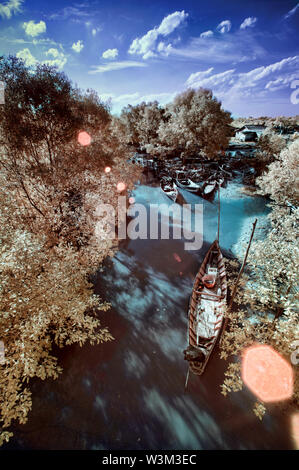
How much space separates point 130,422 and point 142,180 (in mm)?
37098

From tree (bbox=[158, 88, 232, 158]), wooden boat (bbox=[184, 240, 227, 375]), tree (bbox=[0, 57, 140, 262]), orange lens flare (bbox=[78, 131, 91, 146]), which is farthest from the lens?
tree (bbox=[158, 88, 232, 158])

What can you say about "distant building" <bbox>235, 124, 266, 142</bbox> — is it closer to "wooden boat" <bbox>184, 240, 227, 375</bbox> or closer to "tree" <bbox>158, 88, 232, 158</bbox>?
"tree" <bbox>158, 88, 232, 158</bbox>

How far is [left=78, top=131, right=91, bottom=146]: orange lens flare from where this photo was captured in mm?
17156

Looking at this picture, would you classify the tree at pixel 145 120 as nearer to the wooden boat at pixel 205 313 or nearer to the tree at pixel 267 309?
the wooden boat at pixel 205 313

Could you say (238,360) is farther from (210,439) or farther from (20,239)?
(20,239)

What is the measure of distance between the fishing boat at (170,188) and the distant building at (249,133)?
1475 inches

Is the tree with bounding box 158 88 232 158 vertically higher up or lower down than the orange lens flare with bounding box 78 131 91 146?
higher up

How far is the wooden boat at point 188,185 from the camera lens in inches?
1332

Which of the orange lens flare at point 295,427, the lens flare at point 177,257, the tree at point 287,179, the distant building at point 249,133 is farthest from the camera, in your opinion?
the distant building at point 249,133

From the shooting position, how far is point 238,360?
38.7ft

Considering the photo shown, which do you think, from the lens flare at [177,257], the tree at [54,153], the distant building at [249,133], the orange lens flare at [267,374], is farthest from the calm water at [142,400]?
the distant building at [249,133]

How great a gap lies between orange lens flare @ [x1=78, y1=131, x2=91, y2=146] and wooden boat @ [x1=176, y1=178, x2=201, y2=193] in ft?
67.8

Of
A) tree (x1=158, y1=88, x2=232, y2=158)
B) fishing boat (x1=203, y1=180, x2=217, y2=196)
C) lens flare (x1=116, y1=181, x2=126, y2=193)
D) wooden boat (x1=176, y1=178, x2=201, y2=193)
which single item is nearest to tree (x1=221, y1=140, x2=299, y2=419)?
lens flare (x1=116, y1=181, x2=126, y2=193)

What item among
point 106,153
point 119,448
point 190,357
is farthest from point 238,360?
point 106,153
